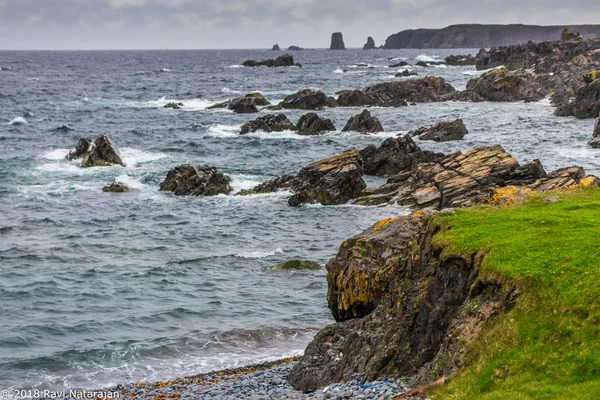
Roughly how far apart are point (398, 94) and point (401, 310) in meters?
85.3

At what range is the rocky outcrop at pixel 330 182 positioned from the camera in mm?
43562

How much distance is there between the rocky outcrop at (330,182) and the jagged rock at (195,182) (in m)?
4.84

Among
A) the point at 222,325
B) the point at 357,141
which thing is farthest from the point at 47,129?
the point at 222,325

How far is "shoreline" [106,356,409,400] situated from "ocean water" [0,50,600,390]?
1.25 m

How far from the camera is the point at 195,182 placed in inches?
1870

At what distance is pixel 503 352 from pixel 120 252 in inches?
981

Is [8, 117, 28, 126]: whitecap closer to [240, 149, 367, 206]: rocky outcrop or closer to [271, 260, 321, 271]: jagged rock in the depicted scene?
[240, 149, 367, 206]: rocky outcrop

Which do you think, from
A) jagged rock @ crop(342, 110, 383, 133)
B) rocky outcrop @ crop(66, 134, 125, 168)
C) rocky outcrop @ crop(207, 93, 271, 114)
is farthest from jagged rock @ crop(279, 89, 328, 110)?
rocky outcrop @ crop(66, 134, 125, 168)

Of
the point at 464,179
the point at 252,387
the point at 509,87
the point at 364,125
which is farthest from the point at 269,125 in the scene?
the point at 252,387

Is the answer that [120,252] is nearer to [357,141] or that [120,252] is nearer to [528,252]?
[528,252]

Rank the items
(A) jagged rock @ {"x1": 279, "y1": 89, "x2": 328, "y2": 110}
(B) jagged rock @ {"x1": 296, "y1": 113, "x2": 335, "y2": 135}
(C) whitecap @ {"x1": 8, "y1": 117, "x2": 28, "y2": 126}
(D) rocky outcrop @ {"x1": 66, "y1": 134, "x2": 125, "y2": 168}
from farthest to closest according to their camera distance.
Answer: (A) jagged rock @ {"x1": 279, "y1": 89, "x2": 328, "y2": 110} → (C) whitecap @ {"x1": 8, "y1": 117, "x2": 28, "y2": 126} → (B) jagged rock @ {"x1": 296, "y1": 113, "x2": 335, "y2": 135} → (D) rocky outcrop @ {"x1": 66, "y1": 134, "x2": 125, "y2": 168}

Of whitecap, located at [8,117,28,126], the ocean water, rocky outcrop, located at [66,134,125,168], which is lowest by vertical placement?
the ocean water

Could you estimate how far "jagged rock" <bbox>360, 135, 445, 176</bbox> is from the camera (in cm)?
4941

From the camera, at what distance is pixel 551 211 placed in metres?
18.8
